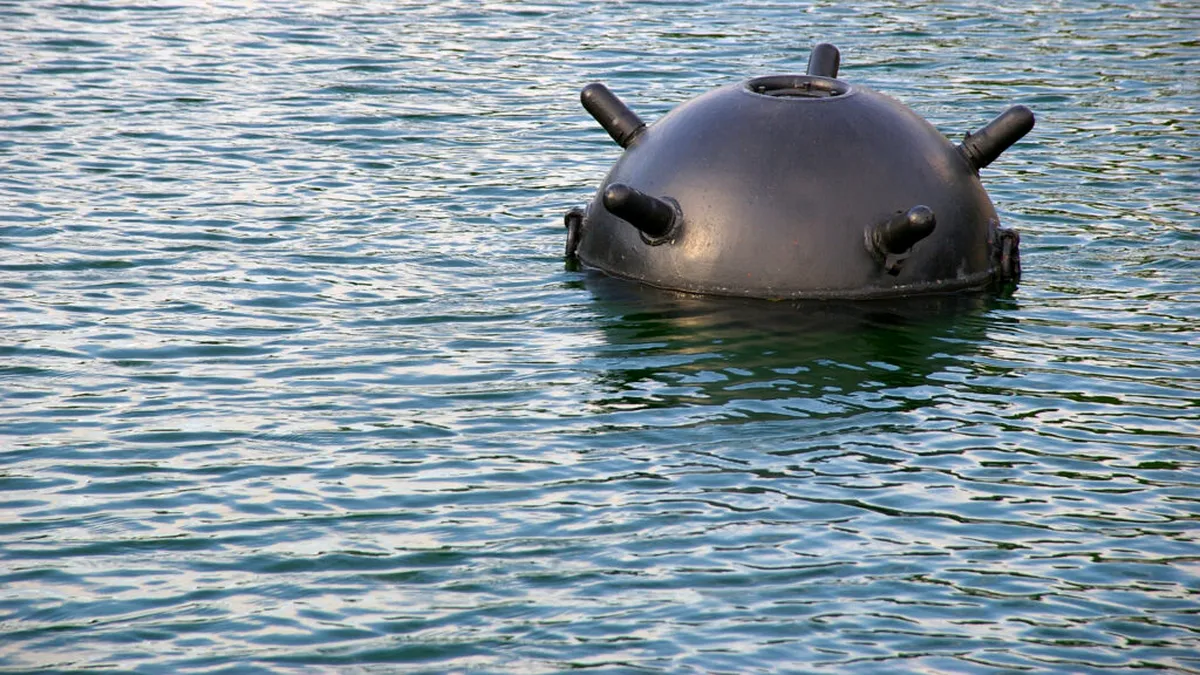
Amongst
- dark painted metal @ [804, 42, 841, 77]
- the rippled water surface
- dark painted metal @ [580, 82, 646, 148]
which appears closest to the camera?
the rippled water surface

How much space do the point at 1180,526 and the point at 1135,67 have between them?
11.7 m

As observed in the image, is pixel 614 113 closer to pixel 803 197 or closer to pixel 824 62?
pixel 803 197

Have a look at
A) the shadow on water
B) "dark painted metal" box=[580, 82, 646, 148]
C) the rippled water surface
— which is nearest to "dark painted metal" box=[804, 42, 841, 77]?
"dark painted metal" box=[580, 82, 646, 148]

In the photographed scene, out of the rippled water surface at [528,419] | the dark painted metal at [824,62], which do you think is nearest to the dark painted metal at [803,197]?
the rippled water surface at [528,419]

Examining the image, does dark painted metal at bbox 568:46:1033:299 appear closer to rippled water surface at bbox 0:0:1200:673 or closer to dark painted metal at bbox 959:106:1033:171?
dark painted metal at bbox 959:106:1033:171

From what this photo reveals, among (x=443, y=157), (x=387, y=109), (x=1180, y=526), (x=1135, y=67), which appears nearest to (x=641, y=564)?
(x=1180, y=526)

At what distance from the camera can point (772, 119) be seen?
10844 millimetres

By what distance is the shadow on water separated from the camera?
32.7ft

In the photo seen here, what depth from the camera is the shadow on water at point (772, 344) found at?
9.96 metres

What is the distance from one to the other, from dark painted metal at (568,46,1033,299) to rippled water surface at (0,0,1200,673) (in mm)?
258

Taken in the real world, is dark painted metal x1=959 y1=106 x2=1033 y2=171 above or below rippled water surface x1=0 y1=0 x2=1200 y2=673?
above

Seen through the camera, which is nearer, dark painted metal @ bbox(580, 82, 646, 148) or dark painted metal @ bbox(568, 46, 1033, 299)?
dark painted metal @ bbox(568, 46, 1033, 299)

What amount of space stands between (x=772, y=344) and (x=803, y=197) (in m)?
0.92

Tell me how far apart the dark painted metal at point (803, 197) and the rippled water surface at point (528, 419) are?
0.26m
